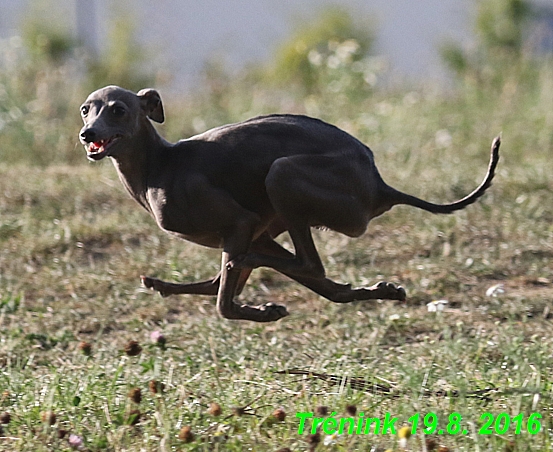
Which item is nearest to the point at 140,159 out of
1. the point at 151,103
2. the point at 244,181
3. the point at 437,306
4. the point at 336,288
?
the point at 151,103

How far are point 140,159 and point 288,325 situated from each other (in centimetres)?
157

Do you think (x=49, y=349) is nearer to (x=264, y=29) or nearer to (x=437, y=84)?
(x=437, y=84)

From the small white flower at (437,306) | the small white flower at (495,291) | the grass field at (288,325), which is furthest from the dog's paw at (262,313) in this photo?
the small white flower at (495,291)

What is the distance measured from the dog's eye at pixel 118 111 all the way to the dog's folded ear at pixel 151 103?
15 cm

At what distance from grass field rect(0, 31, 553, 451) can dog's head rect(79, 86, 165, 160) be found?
2.50 feet

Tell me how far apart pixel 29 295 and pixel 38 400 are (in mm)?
1890

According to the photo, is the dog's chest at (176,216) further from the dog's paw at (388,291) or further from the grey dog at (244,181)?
the dog's paw at (388,291)

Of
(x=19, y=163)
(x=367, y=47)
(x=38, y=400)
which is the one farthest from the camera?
(x=367, y=47)

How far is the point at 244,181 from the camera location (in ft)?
12.4

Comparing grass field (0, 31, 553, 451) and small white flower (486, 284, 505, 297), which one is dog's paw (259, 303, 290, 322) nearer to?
grass field (0, 31, 553, 451)

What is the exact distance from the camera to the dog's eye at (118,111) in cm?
367

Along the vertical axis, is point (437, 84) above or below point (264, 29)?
below

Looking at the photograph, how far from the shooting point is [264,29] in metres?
13.1

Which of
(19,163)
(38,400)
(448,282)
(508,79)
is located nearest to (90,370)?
(38,400)
